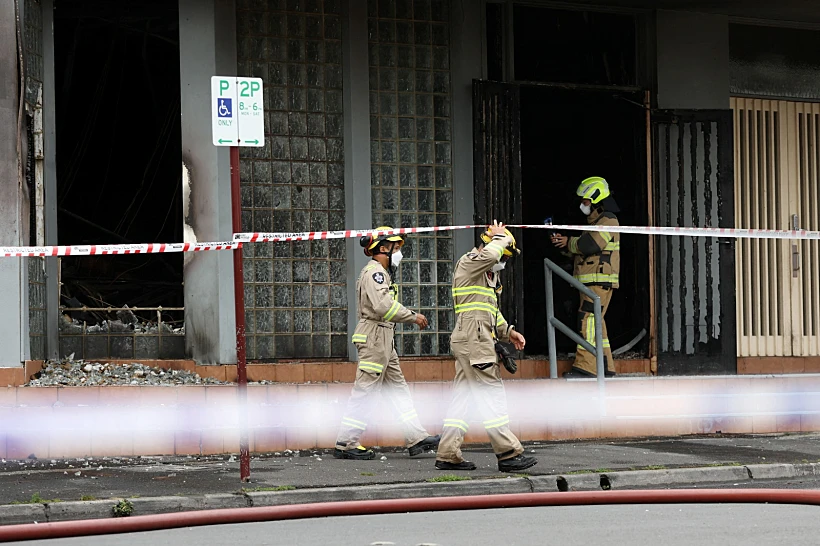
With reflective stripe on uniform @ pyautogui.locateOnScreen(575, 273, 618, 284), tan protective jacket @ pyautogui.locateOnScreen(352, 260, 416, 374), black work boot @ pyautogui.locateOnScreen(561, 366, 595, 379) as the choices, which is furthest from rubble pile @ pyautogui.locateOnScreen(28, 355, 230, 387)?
reflective stripe on uniform @ pyautogui.locateOnScreen(575, 273, 618, 284)

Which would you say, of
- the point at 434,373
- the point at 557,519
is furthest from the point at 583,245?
the point at 557,519

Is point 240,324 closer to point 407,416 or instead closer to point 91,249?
point 91,249

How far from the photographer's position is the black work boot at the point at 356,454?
11.3 m

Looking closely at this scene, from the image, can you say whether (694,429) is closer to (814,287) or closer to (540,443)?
(540,443)

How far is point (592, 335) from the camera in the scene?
13.9m

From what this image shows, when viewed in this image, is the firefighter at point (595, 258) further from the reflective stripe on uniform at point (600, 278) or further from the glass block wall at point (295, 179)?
the glass block wall at point (295, 179)

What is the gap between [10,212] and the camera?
12031 mm

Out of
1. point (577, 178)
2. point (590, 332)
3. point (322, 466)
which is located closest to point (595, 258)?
point (590, 332)

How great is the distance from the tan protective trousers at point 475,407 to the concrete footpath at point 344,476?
8.3 inches

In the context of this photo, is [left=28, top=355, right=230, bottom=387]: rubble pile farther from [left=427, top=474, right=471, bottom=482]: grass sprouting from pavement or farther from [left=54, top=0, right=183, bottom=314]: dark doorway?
[left=427, top=474, right=471, bottom=482]: grass sprouting from pavement

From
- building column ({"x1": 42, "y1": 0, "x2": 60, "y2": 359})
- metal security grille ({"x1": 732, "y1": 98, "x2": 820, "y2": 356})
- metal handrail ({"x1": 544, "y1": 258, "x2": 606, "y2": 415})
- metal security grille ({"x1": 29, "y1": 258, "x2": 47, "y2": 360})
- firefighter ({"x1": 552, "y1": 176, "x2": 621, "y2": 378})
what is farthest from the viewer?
metal security grille ({"x1": 732, "y1": 98, "x2": 820, "y2": 356})

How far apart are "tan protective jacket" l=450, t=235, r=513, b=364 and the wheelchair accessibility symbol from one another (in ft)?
7.33

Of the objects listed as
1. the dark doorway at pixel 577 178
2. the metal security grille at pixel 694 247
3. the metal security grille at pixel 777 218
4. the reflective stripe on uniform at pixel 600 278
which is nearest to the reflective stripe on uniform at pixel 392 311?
the reflective stripe on uniform at pixel 600 278

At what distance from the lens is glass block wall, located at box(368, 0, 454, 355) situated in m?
13.8
